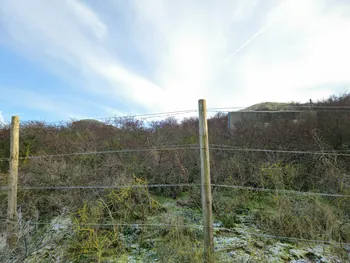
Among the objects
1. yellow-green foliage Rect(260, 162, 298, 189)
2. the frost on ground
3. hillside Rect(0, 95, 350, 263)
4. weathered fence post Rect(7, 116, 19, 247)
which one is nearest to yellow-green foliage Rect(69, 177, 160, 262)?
hillside Rect(0, 95, 350, 263)

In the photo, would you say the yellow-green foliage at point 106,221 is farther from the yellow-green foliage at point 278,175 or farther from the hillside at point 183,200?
the yellow-green foliage at point 278,175

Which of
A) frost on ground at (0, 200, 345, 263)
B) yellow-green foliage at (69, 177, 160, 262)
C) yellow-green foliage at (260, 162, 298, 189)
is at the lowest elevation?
frost on ground at (0, 200, 345, 263)

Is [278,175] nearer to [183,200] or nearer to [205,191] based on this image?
[183,200]

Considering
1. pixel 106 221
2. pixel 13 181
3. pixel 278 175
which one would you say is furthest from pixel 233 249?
pixel 13 181

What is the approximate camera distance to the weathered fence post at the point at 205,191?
283 centimetres

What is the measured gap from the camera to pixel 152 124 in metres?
9.25

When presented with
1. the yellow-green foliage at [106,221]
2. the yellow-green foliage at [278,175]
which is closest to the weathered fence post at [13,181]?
the yellow-green foliage at [106,221]

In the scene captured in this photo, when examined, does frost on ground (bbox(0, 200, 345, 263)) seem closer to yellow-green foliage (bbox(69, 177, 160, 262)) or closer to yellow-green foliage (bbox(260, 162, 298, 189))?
yellow-green foliage (bbox(69, 177, 160, 262))

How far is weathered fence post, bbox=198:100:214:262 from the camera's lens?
2826 mm

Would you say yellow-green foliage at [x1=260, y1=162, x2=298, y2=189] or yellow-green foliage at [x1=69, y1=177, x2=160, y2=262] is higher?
yellow-green foliage at [x1=260, y1=162, x2=298, y2=189]

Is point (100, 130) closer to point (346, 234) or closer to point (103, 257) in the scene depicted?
point (103, 257)

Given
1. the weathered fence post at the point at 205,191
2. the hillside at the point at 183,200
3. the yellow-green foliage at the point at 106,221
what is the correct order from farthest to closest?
the yellow-green foliage at the point at 106,221 < the hillside at the point at 183,200 < the weathered fence post at the point at 205,191

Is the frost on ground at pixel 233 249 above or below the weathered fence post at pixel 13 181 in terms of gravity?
below

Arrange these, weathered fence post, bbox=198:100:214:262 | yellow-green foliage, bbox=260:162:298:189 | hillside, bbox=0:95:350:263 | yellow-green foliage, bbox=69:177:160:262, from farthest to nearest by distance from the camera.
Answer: yellow-green foliage, bbox=260:162:298:189
yellow-green foliage, bbox=69:177:160:262
hillside, bbox=0:95:350:263
weathered fence post, bbox=198:100:214:262
